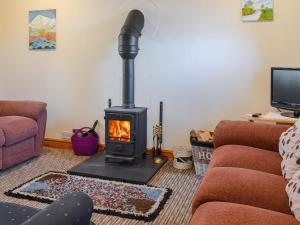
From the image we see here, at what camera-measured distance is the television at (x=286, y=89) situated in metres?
2.96

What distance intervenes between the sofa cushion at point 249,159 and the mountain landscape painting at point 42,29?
115 inches

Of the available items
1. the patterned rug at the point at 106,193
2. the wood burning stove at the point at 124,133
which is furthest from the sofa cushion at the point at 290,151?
the wood burning stove at the point at 124,133

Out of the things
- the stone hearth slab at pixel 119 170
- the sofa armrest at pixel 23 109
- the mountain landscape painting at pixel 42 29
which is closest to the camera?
the stone hearth slab at pixel 119 170

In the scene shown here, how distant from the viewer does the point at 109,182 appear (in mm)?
2953

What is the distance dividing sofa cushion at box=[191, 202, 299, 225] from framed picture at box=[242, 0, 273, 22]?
8.11ft

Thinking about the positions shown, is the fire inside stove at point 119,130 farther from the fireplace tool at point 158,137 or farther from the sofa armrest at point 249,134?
the sofa armrest at point 249,134

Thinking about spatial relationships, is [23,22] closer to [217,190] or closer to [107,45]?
[107,45]

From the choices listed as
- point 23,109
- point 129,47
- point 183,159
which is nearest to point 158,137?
point 183,159

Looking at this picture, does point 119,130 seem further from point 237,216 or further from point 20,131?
point 237,216

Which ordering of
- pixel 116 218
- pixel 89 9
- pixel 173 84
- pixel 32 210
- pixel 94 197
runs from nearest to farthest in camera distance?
pixel 32 210
pixel 116 218
pixel 94 197
pixel 173 84
pixel 89 9

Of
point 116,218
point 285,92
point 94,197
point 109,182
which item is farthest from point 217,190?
point 285,92

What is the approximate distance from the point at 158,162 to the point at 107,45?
158 centimetres

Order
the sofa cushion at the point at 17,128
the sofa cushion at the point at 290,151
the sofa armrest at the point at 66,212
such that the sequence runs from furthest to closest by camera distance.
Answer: the sofa cushion at the point at 17,128
the sofa cushion at the point at 290,151
the sofa armrest at the point at 66,212

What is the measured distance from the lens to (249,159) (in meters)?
2.02
